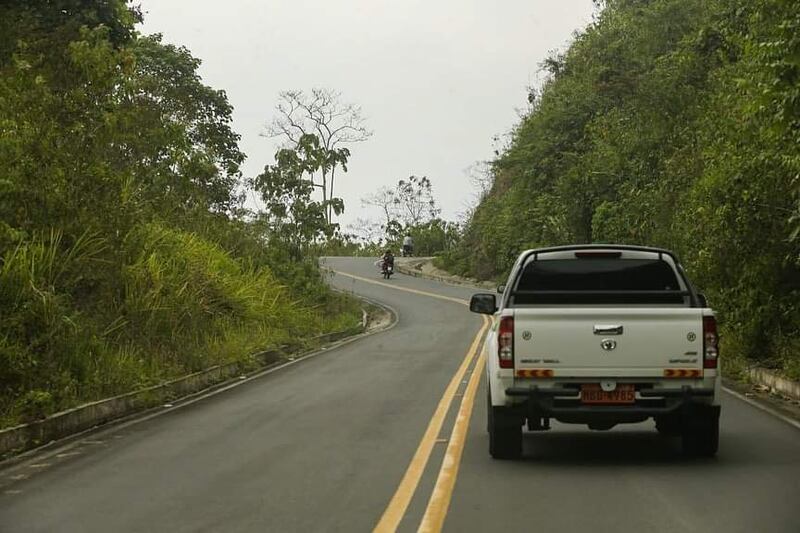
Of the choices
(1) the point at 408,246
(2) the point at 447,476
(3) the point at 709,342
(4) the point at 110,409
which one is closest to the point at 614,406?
(3) the point at 709,342

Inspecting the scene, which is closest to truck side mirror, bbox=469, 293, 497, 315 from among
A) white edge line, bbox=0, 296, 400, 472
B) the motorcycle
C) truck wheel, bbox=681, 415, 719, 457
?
truck wheel, bbox=681, 415, 719, 457

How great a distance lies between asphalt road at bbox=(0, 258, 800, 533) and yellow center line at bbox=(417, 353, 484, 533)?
2 centimetres

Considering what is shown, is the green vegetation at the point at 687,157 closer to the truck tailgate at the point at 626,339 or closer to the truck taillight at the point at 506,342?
the truck tailgate at the point at 626,339

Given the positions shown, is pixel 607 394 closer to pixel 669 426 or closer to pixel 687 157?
pixel 669 426

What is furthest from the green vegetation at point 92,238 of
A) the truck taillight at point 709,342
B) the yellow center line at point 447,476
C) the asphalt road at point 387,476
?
the truck taillight at point 709,342

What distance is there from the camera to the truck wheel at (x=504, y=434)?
9.94 metres

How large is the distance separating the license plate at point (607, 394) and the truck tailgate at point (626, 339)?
0.13 m

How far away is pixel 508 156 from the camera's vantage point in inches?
2152

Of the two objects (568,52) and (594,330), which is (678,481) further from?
(568,52)

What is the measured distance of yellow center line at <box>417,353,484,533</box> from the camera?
294 inches

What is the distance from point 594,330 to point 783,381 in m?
8.13

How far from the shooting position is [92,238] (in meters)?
16.5

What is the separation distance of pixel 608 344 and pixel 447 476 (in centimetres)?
179

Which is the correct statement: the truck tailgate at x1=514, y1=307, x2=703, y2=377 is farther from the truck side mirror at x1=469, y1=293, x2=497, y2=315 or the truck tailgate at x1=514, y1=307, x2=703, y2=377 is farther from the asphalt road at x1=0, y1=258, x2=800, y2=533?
the truck side mirror at x1=469, y1=293, x2=497, y2=315
